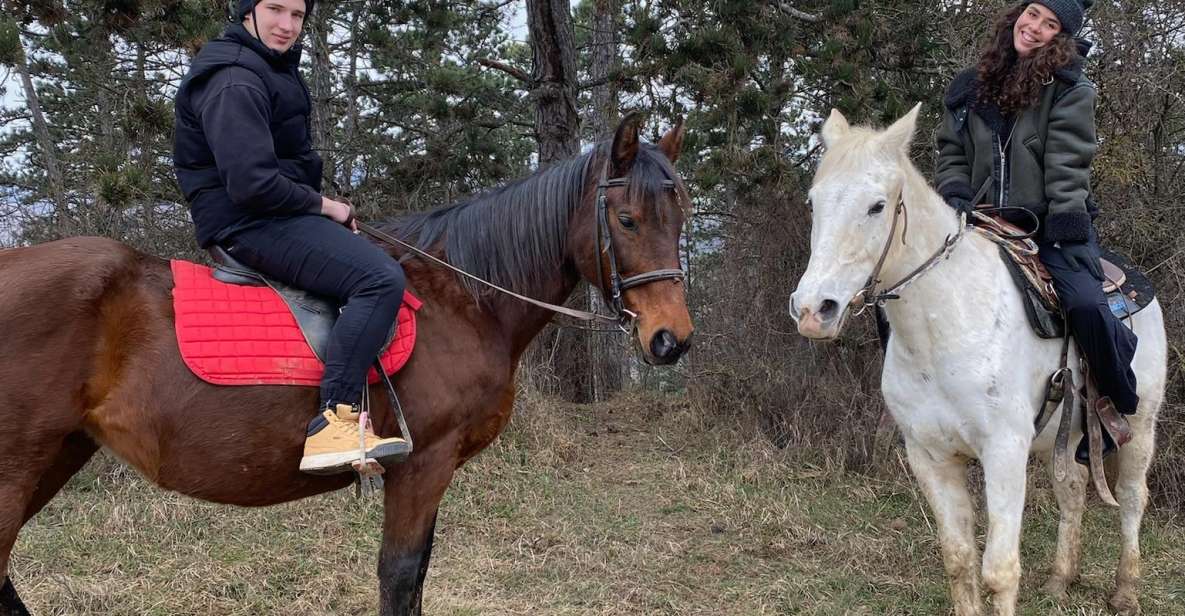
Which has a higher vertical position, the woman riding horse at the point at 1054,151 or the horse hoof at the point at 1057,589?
the woman riding horse at the point at 1054,151

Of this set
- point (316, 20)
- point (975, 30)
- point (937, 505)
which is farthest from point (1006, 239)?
point (316, 20)

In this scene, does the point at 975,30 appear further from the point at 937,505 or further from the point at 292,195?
the point at 292,195

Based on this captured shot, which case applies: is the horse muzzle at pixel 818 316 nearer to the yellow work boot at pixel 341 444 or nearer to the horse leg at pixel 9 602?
the yellow work boot at pixel 341 444

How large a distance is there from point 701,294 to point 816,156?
5.51 feet

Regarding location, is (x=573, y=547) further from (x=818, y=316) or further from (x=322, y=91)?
(x=322, y=91)

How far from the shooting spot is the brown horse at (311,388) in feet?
8.03

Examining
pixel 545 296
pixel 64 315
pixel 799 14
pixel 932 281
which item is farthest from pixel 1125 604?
pixel 64 315

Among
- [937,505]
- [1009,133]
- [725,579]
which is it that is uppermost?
[1009,133]

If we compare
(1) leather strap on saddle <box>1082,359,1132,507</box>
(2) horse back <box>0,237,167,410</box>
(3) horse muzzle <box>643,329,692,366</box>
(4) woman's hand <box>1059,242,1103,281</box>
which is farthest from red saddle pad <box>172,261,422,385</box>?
(1) leather strap on saddle <box>1082,359,1132,507</box>

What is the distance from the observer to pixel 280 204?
2648 mm

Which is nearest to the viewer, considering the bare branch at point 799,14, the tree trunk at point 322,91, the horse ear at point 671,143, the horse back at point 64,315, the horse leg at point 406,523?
the horse back at point 64,315

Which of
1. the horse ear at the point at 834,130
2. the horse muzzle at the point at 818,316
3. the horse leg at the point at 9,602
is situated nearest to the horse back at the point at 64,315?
the horse leg at the point at 9,602

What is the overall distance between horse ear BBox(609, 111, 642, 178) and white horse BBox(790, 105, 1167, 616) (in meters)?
0.74

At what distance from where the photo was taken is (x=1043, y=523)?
507 cm
